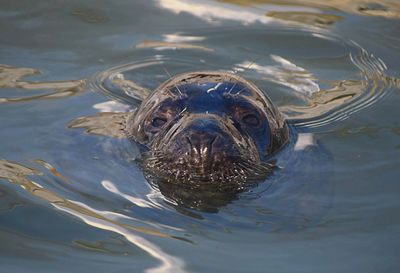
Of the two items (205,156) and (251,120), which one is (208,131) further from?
(251,120)

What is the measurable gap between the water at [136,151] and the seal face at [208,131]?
145 millimetres

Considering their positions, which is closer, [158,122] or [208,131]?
[208,131]

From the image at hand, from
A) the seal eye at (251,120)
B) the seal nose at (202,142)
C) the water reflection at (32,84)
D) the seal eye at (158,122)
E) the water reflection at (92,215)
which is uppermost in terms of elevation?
the seal nose at (202,142)

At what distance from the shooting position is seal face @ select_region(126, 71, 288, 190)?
5.91m

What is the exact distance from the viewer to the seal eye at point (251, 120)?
6.71 m

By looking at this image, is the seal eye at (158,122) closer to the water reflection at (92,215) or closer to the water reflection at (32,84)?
the water reflection at (92,215)

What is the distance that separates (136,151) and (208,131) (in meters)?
0.95

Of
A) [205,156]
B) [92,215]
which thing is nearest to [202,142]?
[205,156]

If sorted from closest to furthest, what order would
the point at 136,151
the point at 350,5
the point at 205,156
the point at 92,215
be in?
1. the point at 92,215
2. the point at 205,156
3. the point at 136,151
4. the point at 350,5

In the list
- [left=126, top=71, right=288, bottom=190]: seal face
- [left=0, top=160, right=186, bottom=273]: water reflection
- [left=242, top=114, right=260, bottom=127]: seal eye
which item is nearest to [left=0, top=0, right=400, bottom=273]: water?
[left=0, top=160, right=186, bottom=273]: water reflection

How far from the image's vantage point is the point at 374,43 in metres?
9.45

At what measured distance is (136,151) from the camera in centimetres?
672

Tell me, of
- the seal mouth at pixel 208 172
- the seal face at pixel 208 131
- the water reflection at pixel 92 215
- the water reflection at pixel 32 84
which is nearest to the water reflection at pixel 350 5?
the water reflection at pixel 32 84

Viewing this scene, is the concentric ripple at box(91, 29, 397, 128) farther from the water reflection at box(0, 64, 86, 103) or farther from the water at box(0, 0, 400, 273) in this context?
the water reflection at box(0, 64, 86, 103)
